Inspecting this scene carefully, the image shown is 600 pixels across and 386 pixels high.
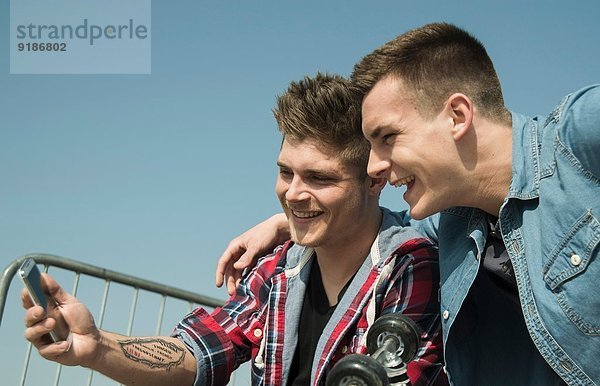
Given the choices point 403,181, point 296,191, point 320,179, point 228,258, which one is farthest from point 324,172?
point 228,258

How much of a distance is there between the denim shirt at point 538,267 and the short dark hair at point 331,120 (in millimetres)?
564

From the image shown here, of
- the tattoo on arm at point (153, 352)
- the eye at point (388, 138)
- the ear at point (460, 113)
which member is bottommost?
the tattoo on arm at point (153, 352)

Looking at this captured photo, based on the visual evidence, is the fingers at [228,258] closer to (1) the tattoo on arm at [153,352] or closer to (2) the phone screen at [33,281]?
(1) the tattoo on arm at [153,352]

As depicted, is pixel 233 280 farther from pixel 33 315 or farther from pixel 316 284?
pixel 33 315

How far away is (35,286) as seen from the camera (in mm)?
2523

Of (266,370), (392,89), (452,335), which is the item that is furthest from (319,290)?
(392,89)

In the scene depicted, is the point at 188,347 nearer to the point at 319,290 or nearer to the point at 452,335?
the point at 319,290

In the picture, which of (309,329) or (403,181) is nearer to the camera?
(403,181)

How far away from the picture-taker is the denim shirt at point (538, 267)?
268 centimetres

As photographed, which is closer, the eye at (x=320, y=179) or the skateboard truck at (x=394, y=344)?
the skateboard truck at (x=394, y=344)

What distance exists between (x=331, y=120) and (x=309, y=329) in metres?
1.00

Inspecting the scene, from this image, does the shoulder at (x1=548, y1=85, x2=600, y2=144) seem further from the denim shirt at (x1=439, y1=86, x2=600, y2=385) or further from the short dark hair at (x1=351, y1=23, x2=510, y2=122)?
the short dark hair at (x1=351, y1=23, x2=510, y2=122)

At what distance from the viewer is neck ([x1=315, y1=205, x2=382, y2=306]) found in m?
3.63

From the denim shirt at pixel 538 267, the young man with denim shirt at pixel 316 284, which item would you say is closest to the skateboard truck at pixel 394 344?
the denim shirt at pixel 538 267
